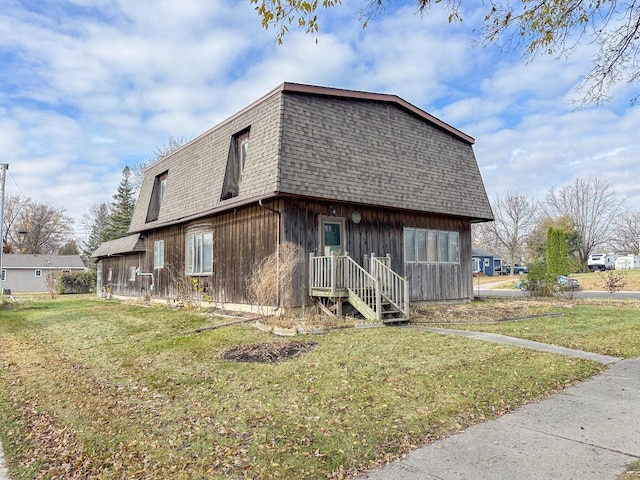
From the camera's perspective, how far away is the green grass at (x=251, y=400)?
3721 mm

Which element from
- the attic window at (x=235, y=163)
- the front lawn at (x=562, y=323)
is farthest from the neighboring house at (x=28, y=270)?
the front lawn at (x=562, y=323)

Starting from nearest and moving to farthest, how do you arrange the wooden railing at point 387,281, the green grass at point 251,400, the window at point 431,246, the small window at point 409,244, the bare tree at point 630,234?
the green grass at point 251,400, the wooden railing at point 387,281, the small window at point 409,244, the window at point 431,246, the bare tree at point 630,234

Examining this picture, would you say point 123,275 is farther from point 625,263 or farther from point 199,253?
point 625,263

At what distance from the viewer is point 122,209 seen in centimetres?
4175

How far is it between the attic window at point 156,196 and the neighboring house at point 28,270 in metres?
28.2

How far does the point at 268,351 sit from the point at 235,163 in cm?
813

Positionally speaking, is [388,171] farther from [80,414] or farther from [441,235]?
[80,414]

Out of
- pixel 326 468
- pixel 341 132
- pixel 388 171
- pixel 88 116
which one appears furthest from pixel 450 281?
pixel 88 116

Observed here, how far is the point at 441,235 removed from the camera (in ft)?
49.2

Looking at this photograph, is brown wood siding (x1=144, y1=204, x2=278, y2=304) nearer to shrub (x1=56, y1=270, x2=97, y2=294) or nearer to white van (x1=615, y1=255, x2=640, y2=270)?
shrub (x1=56, y1=270, x2=97, y2=294)

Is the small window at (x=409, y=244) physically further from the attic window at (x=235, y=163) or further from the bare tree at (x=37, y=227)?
the bare tree at (x=37, y=227)

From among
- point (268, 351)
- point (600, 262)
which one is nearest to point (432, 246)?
point (268, 351)

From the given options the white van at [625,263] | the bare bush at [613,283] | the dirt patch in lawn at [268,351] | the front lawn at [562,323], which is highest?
the white van at [625,263]

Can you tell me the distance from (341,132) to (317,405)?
365 inches
